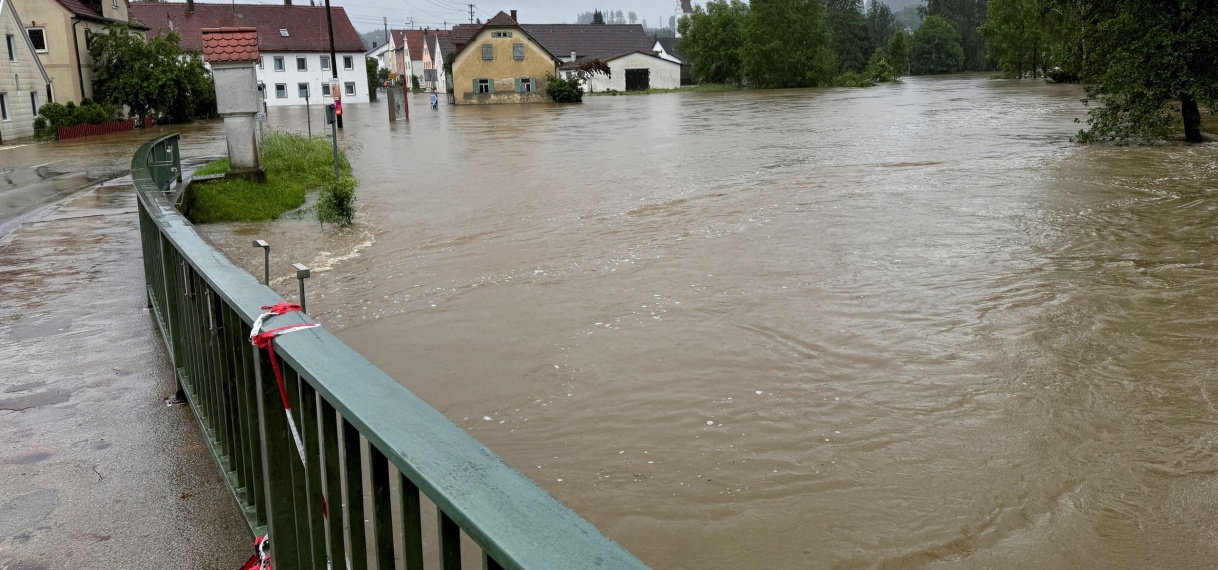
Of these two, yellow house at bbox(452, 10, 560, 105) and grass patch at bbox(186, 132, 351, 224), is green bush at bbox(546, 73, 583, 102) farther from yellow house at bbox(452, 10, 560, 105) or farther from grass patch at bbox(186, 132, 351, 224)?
grass patch at bbox(186, 132, 351, 224)

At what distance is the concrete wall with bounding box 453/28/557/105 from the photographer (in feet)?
238

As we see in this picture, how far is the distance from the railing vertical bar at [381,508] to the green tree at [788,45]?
83769 millimetres

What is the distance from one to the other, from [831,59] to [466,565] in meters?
85.8

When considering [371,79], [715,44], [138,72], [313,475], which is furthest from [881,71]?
[313,475]

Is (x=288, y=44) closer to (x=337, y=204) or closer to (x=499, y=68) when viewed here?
(x=499, y=68)

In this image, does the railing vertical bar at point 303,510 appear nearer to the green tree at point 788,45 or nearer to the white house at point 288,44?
the white house at point 288,44

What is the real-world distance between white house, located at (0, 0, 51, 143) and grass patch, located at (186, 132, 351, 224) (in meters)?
20.7

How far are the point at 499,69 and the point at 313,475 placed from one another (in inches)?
2865

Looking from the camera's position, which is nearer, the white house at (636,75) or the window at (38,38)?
the window at (38,38)

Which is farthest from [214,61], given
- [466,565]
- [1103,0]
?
[1103,0]

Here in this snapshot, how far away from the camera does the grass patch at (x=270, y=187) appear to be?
16078 mm

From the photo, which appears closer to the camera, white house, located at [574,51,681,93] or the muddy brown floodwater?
the muddy brown floodwater

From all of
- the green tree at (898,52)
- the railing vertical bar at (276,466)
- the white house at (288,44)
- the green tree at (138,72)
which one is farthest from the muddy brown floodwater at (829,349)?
the green tree at (898,52)

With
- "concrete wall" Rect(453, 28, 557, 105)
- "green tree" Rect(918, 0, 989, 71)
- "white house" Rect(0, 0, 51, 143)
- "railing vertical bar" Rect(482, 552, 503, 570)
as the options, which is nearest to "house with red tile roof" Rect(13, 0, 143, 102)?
"white house" Rect(0, 0, 51, 143)
